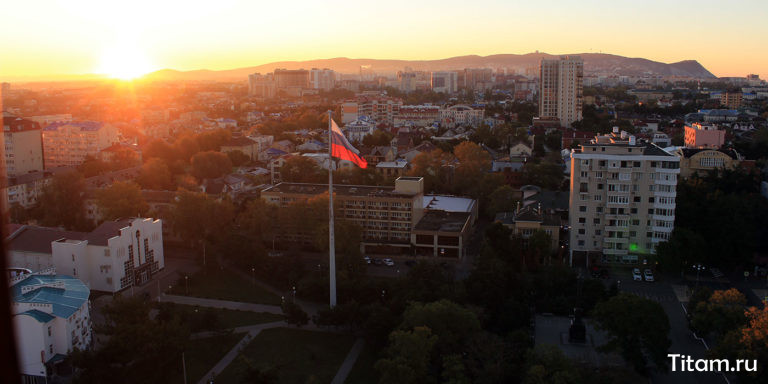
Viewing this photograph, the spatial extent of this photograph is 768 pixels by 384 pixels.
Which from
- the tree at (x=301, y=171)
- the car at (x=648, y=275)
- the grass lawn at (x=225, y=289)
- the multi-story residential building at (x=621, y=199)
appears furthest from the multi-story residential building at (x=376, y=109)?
the car at (x=648, y=275)

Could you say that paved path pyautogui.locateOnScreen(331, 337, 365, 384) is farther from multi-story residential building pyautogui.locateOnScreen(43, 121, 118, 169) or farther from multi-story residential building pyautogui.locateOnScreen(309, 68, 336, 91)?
multi-story residential building pyautogui.locateOnScreen(309, 68, 336, 91)

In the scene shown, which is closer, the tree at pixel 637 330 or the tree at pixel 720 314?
the tree at pixel 637 330

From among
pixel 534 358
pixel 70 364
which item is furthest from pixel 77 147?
pixel 534 358

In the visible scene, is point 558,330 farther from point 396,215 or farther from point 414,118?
point 414,118

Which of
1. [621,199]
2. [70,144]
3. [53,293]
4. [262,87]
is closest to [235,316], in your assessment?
[53,293]

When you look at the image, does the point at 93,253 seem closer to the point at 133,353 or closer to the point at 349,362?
the point at 133,353

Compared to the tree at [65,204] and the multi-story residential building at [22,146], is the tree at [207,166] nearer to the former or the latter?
the tree at [65,204]
